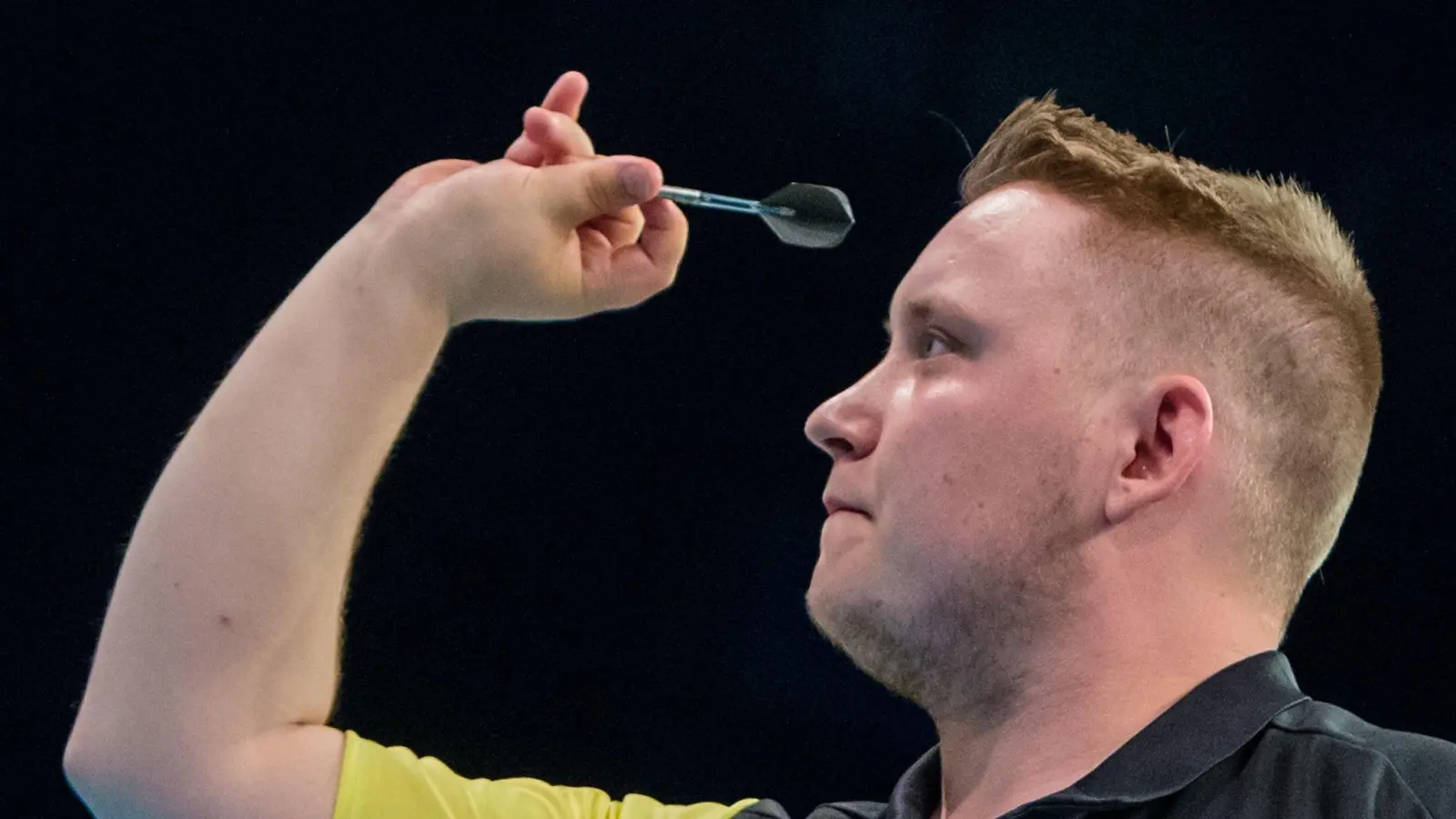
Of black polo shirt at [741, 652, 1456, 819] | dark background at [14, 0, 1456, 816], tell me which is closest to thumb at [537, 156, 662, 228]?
black polo shirt at [741, 652, 1456, 819]

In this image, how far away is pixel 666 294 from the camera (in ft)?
6.89

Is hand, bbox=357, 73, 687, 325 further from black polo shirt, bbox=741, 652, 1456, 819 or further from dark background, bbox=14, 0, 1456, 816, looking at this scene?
dark background, bbox=14, 0, 1456, 816

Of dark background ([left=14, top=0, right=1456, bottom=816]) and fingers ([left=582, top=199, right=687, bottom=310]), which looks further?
dark background ([left=14, top=0, right=1456, bottom=816])

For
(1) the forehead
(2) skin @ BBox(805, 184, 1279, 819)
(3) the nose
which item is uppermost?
(1) the forehead

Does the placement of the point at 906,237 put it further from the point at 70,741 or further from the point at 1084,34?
the point at 70,741

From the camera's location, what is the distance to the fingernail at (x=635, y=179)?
43.0 inches

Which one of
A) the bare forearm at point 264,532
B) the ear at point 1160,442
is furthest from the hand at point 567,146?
the ear at point 1160,442

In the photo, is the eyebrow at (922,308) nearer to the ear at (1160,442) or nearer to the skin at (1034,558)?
the skin at (1034,558)

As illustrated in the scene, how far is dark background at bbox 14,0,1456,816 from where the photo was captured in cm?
194

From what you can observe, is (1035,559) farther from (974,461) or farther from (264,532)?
(264,532)

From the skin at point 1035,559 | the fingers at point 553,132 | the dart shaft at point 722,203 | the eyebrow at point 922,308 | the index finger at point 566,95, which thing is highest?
the index finger at point 566,95

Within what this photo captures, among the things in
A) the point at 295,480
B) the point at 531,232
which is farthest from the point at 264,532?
the point at 531,232

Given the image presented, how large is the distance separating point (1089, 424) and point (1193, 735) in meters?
0.23

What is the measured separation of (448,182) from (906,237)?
1.07 m
